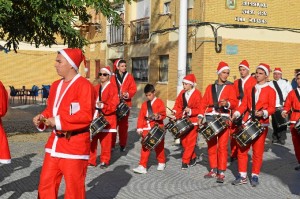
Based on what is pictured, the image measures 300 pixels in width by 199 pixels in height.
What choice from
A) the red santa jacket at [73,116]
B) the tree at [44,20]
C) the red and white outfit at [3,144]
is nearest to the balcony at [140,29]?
the tree at [44,20]

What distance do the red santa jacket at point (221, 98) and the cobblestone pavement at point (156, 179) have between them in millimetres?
1109

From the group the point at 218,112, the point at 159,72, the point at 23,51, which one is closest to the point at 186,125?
the point at 218,112

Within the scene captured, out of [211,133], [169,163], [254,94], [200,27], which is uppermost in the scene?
[200,27]

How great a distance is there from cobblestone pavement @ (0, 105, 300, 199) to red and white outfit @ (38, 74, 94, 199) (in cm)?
189

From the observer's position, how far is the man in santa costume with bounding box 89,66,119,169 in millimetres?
9016

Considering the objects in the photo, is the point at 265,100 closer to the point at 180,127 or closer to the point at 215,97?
the point at 215,97

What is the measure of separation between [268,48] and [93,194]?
14665 mm

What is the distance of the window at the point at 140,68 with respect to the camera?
2436 centimetres

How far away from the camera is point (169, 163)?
965 cm

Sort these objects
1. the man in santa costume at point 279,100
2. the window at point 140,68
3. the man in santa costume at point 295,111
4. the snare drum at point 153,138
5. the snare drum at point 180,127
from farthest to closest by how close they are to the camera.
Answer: the window at point 140,68, the man in santa costume at point 279,100, the man in santa costume at point 295,111, the snare drum at point 180,127, the snare drum at point 153,138

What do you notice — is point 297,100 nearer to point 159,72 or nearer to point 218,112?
point 218,112

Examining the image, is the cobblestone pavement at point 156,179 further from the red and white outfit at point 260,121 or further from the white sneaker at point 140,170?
the red and white outfit at point 260,121

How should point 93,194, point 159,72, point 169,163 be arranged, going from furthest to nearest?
point 159,72
point 169,163
point 93,194

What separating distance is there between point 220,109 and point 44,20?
5.66m
